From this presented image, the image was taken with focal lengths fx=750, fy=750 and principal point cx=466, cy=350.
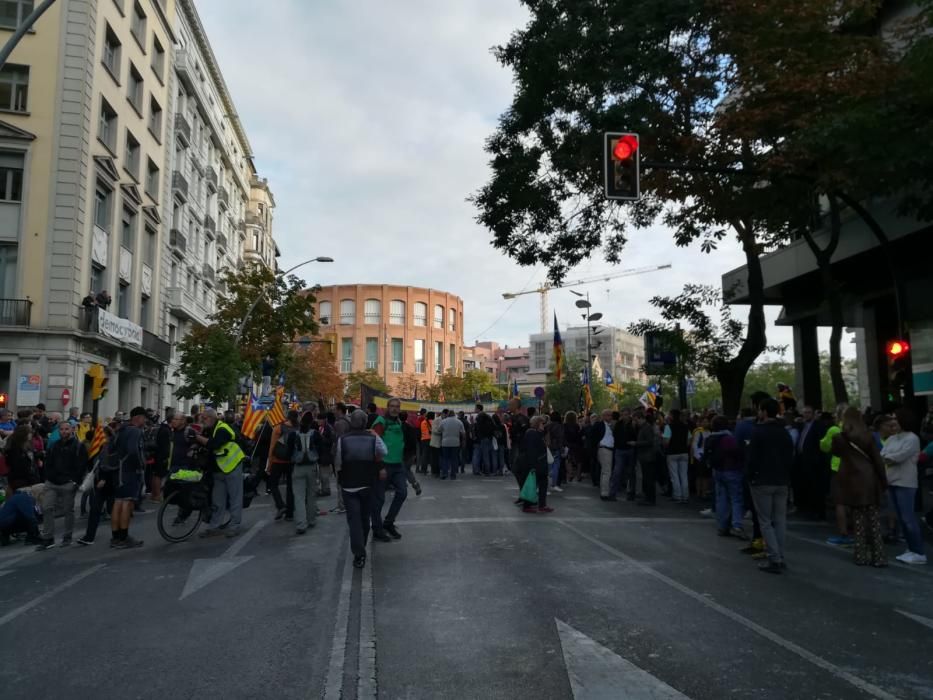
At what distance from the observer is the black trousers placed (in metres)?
8.45

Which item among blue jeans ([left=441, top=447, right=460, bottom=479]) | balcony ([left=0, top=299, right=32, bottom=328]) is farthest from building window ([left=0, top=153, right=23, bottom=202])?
blue jeans ([left=441, top=447, right=460, bottom=479])

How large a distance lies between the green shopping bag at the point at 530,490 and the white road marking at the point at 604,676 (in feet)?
23.3

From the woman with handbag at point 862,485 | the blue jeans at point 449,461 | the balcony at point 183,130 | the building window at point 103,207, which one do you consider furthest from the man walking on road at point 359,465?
the balcony at point 183,130

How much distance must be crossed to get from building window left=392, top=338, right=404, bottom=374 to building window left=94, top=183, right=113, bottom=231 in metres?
65.4

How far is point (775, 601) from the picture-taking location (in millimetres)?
6891

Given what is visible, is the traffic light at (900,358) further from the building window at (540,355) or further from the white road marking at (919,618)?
the building window at (540,355)

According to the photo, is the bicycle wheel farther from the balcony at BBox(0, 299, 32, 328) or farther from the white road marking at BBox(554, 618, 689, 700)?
the balcony at BBox(0, 299, 32, 328)

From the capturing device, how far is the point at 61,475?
10.4 m

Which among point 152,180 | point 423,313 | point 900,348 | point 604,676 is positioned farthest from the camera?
point 423,313

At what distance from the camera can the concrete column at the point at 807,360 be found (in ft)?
76.8

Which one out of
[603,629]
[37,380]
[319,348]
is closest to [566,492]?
[603,629]

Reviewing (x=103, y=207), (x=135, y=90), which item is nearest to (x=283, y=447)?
(x=103, y=207)

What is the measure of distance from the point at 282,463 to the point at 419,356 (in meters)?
83.3

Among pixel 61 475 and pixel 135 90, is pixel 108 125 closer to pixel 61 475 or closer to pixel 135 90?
pixel 135 90
